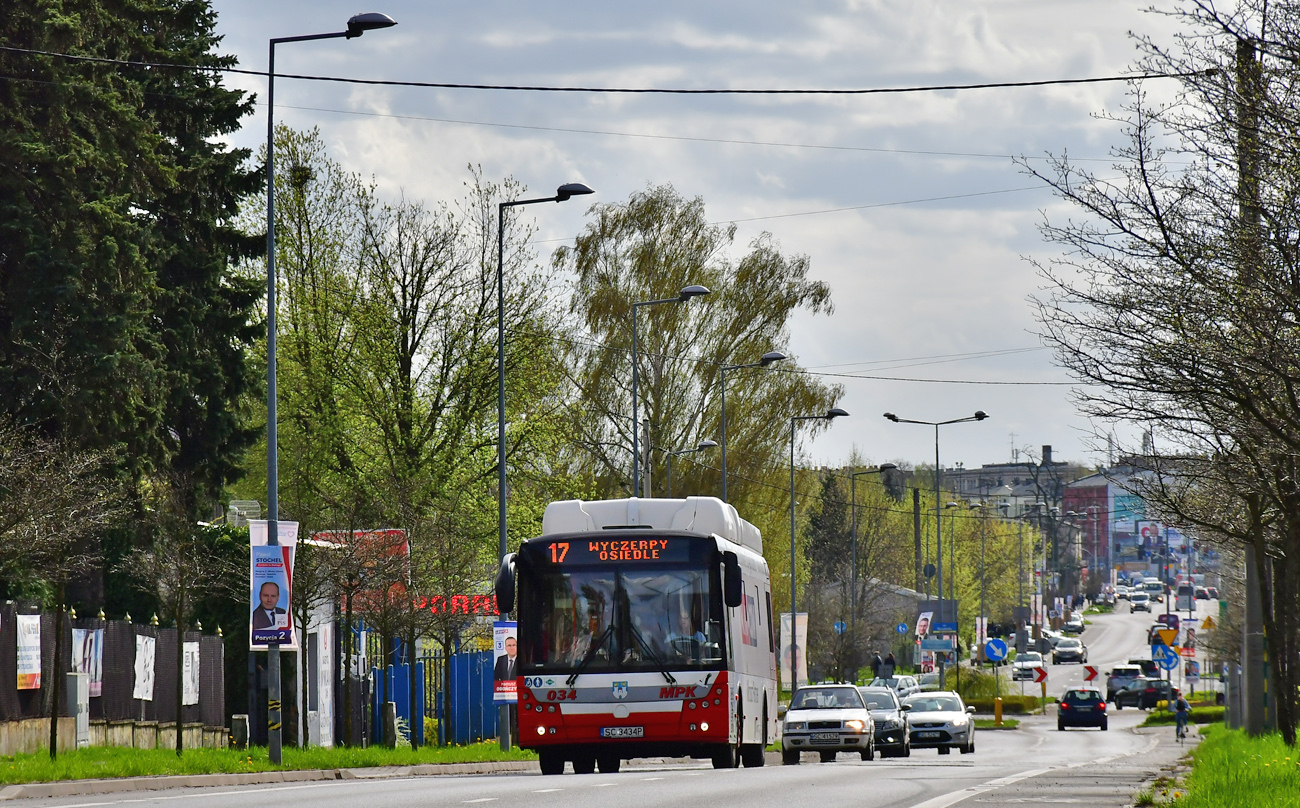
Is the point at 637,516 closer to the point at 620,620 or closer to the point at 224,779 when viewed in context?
the point at 620,620

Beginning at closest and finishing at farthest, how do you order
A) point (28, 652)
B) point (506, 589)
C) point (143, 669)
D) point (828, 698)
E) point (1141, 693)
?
1. point (506, 589)
2. point (28, 652)
3. point (143, 669)
4. point (828, 698)
5. point (1141, 693)

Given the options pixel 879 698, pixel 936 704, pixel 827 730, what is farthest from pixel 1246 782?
pixel 936 704

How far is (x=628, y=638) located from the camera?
22.4 meters

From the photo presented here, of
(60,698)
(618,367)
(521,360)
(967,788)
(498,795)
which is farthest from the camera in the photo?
(618,367)

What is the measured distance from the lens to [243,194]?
4344 centimetres

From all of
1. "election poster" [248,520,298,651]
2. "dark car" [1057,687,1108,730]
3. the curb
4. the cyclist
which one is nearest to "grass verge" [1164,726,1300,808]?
the curb

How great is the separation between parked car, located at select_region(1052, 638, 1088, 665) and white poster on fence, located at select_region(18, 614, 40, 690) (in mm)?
99051

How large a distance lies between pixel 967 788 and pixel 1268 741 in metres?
6.83

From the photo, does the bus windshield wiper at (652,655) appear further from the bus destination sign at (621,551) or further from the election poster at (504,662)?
the election poster at (504,662)

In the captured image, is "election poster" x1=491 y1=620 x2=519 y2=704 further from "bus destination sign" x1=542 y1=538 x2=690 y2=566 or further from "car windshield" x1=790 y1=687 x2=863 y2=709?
"bus destination sign" x1=542 y1=538 x2=690 y2=566

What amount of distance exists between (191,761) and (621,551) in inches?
234

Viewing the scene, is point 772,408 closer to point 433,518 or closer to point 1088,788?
point 433,518

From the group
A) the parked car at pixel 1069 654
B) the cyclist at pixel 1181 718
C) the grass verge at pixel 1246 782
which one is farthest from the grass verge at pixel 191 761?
the parked car at pixel 1069 654

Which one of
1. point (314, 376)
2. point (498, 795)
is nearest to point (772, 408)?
point (314, 376)
